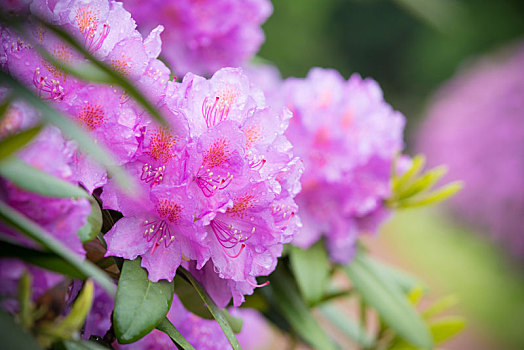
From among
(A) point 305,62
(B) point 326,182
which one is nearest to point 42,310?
(B) point 326,182

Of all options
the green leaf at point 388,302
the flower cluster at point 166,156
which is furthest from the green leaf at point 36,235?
the green leaf at point 388,302

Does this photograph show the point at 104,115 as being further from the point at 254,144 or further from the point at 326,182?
the point at 326,182

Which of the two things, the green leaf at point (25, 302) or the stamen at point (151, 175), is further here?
the stamen at point (151, 175)

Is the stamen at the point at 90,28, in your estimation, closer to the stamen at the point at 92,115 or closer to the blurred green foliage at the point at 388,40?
the stamen at the point at 92,115

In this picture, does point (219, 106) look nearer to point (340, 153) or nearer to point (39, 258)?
point (39, 258)

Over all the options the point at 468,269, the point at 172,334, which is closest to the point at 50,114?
the point at 172,334

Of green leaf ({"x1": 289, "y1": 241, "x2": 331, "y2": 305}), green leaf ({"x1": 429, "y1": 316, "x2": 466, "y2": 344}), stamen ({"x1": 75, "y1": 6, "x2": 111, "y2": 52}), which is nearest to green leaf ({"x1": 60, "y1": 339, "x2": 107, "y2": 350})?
stamen ({"x1": 75, "y1": 6, "x2": 111, "y2": 52})

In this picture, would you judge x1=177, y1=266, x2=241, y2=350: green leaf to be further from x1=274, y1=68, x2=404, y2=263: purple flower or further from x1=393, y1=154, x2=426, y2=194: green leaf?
x1=393, y1=154, x2=426, y2=194: green leaf
